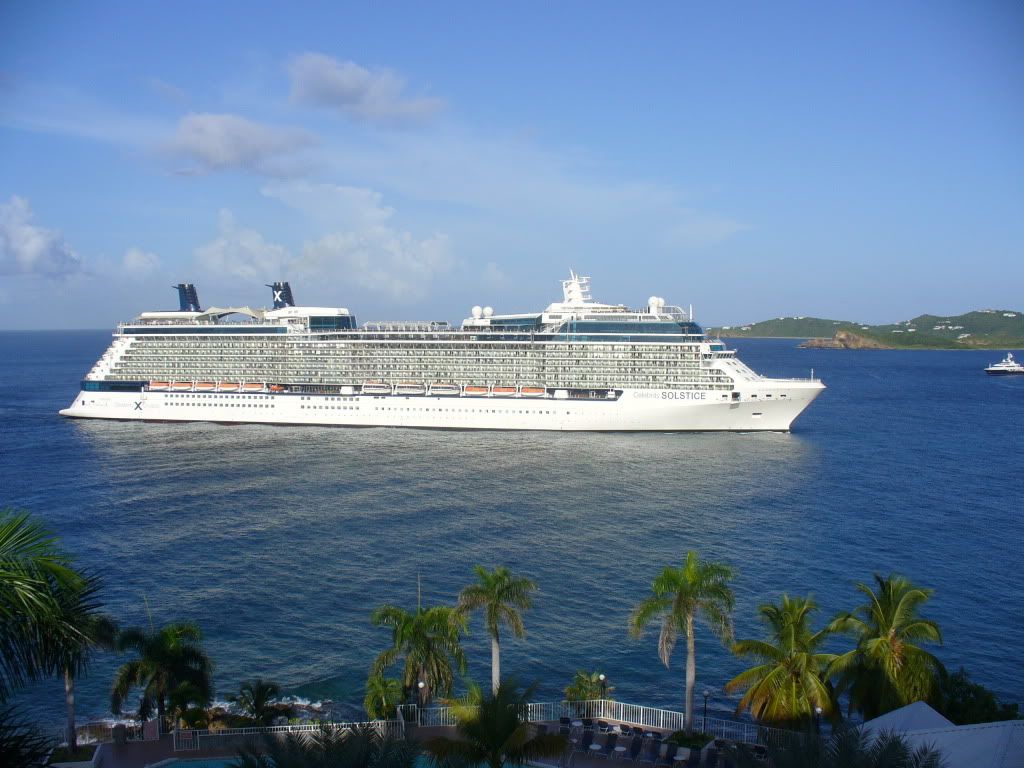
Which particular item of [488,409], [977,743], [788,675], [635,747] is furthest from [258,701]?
[488,409]

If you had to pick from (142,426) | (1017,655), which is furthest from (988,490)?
(142,426)

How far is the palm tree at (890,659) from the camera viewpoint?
1641 centimetres

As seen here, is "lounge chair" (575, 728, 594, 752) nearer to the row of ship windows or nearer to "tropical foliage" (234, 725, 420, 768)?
"tropical foliage" (234, 725, 420, 768)

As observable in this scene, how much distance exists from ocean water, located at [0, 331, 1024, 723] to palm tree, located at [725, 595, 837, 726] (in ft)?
17.9

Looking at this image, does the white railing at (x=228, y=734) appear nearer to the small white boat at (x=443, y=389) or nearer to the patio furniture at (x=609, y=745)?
the patio furniture at (x=609, y=745)

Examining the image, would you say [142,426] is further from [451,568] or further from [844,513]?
[844,513]

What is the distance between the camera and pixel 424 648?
1845 centimetres

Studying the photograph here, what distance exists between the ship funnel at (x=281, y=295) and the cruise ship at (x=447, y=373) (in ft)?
10.3

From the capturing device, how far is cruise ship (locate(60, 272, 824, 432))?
5841 centimetres

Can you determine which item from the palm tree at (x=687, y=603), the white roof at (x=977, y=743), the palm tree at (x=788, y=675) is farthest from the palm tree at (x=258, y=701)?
the white roof at (x=977, y=743)

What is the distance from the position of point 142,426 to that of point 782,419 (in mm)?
51370

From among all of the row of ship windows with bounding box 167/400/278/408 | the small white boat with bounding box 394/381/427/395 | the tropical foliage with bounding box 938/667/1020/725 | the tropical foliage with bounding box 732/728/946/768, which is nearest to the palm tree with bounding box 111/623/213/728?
the tropical foliage with bounding box 732/728/946/768

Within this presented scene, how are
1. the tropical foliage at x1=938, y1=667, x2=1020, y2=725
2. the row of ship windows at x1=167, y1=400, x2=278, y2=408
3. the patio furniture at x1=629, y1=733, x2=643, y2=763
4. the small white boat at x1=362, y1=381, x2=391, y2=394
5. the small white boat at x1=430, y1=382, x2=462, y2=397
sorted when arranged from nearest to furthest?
the patio furniture at x1=629, y1=733, x2=643, y2=763
the tropical foliage at x1=938, y1=667, x2=1020, y2=725
the small white boat at x1=430, y1=382, x2=462, y2=397
the small white boat at x1=362, y1=381, x2=391, y2=394
the row of ship windows at x1=167, y1=400, x2=278, y2=408

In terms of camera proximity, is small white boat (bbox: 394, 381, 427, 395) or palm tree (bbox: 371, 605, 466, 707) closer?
palm tree (bbox: 371, 605, 466, 707)
